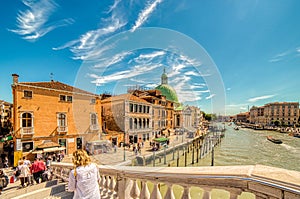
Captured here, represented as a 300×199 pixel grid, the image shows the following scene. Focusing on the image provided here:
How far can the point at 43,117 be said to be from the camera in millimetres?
13102

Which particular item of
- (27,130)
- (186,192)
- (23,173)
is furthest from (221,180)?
(27,130)

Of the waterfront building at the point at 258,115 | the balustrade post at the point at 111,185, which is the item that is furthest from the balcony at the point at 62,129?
the waterfront building at the point at 258,115

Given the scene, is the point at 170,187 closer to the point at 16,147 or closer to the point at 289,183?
the point at 289,183

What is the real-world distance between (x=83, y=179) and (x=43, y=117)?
14.1 meters

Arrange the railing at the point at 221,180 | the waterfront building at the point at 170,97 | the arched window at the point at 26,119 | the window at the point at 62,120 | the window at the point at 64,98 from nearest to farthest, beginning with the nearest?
the railing at the point at 221,180, the waterfront building at the point at 170,97, the arched window at the point at 26,119, the window at the point at 62,120, the window at the point at 64,98

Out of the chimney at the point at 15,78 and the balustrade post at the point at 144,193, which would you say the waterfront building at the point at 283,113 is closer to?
the balustrade post at the point at 144,193

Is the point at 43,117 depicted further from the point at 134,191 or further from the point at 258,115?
the point at 258,115

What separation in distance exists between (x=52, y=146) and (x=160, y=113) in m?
11.3

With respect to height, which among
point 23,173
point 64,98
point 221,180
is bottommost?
point 23,173

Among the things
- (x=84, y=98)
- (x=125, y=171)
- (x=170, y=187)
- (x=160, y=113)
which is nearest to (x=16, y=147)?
(x=84, y=98)

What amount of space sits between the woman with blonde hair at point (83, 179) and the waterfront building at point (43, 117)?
8.70 meters

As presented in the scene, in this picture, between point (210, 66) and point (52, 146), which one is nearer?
point (210, 66)

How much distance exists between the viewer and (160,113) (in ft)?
24.8

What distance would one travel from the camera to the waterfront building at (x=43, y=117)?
11742 millimetres
